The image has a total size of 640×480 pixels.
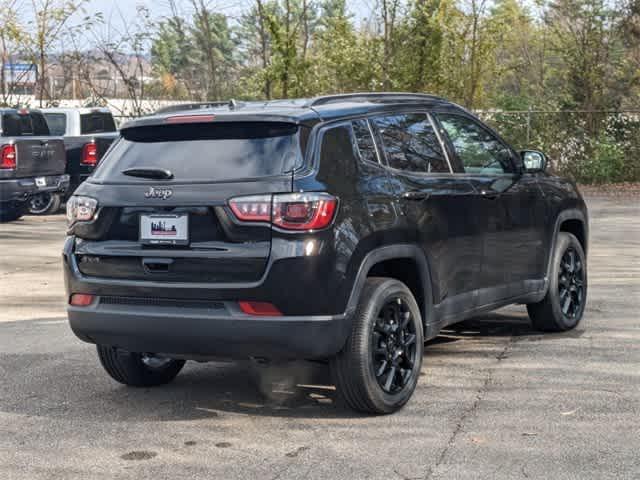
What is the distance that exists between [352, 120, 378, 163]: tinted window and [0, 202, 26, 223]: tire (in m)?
14.1

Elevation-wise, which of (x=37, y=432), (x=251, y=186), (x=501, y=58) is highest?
(x=501, y=58)

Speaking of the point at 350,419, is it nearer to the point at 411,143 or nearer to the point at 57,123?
the point at 411,143

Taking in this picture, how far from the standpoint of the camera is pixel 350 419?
6.13 metres

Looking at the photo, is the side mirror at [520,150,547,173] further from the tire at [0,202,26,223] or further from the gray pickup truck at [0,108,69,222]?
the tire at [0,202,26,223]

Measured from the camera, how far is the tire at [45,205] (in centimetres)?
2078

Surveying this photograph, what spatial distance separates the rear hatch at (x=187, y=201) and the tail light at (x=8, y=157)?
40.9ft

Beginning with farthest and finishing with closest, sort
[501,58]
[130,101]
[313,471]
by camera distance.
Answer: [501,58] < [130,101] < [313,471]

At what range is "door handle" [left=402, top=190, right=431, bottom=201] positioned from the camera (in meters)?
6.45

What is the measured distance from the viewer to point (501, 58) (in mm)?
48344

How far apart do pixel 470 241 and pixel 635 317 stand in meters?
2.65

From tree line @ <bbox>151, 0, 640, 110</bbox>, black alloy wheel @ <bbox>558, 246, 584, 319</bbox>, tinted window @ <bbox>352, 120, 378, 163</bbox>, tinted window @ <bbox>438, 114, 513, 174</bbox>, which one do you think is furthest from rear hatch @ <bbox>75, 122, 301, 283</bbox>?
tree line @ <bbox>151, 0, 640, 110</bbox>

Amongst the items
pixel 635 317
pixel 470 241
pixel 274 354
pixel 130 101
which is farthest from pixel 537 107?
pixel 274 354

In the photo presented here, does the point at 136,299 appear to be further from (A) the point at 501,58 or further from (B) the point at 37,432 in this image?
(A) the point at 501,58

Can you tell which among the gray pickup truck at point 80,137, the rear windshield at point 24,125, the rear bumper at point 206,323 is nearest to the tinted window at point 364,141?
the rear bumper at point 206,323
